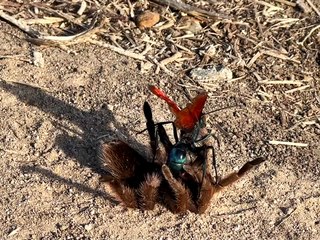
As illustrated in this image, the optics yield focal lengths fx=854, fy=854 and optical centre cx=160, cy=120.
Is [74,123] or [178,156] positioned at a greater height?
[178,156]

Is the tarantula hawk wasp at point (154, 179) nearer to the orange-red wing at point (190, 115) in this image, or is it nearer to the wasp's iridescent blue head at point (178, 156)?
the wasp's iridescent blue head at point (178, 156)

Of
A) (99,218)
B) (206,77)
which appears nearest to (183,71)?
(206,77)

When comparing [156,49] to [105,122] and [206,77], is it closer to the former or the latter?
[206,77]

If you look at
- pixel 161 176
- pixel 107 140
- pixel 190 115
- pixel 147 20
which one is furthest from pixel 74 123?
pixel 147 20

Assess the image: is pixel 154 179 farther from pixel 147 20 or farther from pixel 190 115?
pixel 147 20

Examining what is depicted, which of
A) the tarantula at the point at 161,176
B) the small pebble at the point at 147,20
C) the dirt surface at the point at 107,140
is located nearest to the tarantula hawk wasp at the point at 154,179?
the tarantula at the point at 161,176

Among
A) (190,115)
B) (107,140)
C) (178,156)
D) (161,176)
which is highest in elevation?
(190,115)

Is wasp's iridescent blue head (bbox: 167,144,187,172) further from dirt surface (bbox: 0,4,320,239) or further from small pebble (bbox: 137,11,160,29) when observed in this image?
small pebble (bbox: 137,11,160,29)

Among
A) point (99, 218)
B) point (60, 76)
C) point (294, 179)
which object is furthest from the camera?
point (60, 76)
